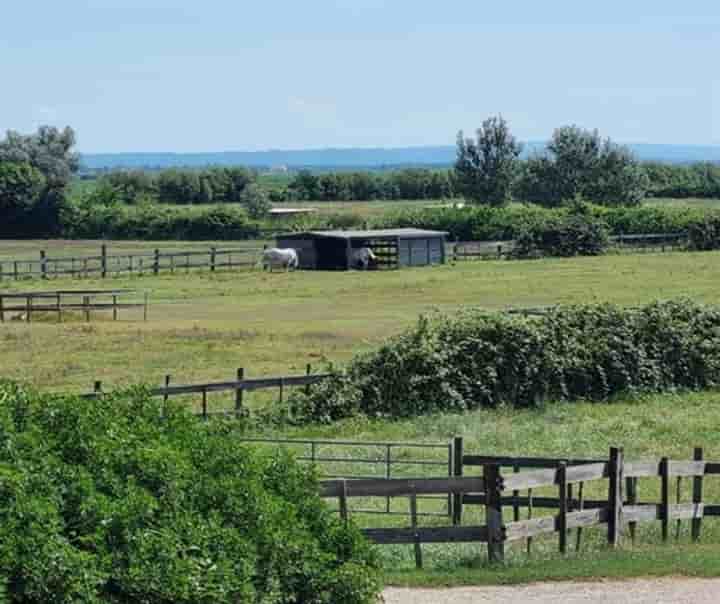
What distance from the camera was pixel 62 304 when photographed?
56531 mm

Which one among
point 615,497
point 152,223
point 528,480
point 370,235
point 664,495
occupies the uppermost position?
point 370,235

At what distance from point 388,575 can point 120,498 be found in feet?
17.0

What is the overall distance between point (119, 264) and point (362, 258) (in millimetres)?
12639

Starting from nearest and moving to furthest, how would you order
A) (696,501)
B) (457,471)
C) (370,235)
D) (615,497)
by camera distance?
(615,497), (696,501), (457,471), (370,235)

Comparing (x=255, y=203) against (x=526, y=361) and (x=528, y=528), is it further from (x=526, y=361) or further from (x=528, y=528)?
(x=528, y=528)

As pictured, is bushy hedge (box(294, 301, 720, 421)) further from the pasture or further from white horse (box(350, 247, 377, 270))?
white horse (box(350, 247, 377, 270))

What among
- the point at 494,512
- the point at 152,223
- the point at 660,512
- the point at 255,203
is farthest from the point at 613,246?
the point at 494,512

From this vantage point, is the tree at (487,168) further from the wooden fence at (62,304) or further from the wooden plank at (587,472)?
the wooden plank at (587,472)

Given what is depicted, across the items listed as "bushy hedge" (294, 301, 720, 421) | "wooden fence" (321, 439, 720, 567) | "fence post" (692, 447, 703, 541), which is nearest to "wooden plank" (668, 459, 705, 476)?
"wooden fence" (321, 439, 720, 567)

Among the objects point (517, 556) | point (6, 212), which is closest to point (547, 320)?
point (517, 556)

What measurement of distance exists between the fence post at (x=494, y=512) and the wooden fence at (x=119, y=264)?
58412mm

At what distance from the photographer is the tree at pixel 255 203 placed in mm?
130750

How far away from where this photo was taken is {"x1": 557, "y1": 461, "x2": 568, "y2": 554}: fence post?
17.1m

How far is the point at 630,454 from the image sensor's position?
90.8ft
